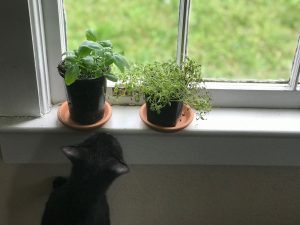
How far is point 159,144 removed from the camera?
103 cm

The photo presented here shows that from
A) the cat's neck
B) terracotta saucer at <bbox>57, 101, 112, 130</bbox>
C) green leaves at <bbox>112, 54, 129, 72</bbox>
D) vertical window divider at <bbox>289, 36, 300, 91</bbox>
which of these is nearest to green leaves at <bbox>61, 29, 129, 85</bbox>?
green leaves at <bbox>112, 54, 129, 72</bbox>

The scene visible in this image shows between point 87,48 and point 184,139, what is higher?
point 87,48

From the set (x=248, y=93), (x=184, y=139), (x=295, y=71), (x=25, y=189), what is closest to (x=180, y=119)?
(x=184, y=139)

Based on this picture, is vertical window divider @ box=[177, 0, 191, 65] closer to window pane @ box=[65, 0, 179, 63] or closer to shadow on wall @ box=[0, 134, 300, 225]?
window pane @ box=[65, 0, 179, 63]

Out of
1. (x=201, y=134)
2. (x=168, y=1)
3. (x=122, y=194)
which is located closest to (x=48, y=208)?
(x=122, y=194)

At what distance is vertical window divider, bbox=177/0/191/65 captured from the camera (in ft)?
3.20

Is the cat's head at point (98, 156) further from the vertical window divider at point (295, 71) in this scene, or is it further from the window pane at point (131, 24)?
the vertical window divider at point (295, 71)

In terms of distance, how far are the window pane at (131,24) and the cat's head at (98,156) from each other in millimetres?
222

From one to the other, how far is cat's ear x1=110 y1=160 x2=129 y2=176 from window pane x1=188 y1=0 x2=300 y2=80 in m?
0.33

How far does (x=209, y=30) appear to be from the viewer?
40.5 inches

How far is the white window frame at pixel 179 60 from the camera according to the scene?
3.14ft

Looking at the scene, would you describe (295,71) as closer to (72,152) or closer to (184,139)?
(184,139)

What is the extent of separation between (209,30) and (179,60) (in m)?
0.10

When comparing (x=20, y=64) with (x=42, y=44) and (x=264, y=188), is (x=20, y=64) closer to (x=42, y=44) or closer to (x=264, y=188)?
(x=42, y=44)
